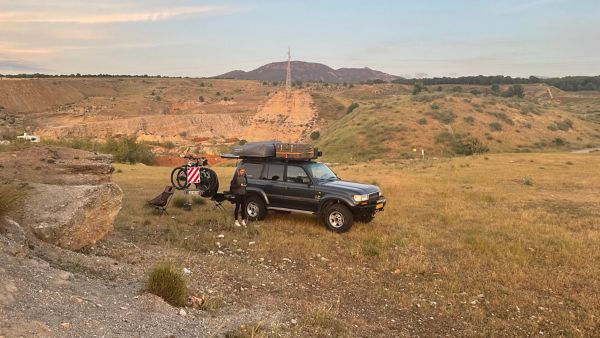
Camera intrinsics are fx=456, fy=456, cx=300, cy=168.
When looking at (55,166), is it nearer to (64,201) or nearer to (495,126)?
(64,201)

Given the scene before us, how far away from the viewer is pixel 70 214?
759 cm

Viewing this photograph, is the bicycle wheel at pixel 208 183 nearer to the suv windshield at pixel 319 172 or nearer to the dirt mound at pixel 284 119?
the suv windshield at pixel 319 172

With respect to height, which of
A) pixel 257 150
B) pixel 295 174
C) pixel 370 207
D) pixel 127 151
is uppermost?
pixel 257 150

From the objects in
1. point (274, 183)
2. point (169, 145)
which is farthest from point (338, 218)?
point (169, 145)

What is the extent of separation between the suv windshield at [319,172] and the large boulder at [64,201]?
197 inches

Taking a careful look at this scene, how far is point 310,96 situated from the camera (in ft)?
288

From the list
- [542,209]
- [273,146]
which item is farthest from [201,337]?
[542,209]

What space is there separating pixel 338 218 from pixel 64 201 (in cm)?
613

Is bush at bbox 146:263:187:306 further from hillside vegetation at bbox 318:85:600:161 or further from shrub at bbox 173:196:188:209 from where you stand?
hillside vegetation at bbox 318:85:600:161

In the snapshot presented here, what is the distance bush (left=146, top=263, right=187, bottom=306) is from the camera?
591cm

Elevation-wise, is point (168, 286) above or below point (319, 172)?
below

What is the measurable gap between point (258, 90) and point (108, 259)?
110m

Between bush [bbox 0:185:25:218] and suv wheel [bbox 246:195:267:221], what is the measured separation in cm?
588

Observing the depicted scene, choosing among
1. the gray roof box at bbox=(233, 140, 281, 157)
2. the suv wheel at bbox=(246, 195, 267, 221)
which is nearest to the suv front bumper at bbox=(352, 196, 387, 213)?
the suv wheel at bbox=(246, 195, 267, 221)
